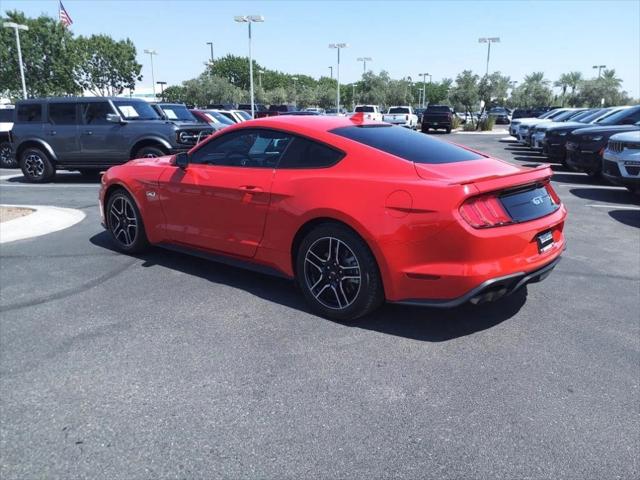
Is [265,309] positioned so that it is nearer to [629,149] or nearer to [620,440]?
[620,440]

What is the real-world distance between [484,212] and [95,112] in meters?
10.7

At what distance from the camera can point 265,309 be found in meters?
4.32

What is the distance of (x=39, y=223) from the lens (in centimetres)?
759

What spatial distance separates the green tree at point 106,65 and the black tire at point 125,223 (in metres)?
57.2

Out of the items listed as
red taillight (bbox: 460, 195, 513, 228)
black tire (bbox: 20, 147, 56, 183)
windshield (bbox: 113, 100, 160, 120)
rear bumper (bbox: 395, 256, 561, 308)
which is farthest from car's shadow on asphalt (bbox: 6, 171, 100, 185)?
red taillight (bbox: 460, 195, 513, 228)

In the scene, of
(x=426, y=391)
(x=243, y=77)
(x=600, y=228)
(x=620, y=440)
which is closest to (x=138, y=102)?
(x=600, y=228)

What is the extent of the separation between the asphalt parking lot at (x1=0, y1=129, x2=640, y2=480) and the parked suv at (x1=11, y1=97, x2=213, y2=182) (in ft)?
22.2

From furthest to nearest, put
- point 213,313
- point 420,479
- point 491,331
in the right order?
point 213,313
point 491,331
point 420,479

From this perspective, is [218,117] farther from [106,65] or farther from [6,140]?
[106,65]

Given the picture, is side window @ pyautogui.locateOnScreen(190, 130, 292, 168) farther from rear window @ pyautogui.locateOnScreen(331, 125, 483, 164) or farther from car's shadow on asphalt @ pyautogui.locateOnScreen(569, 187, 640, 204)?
car's shadow on asphalt @ pyautogui.locateOnScreen(569, 187, 640, 204)

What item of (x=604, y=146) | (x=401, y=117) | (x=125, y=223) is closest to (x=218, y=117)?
(x=604, y=146)

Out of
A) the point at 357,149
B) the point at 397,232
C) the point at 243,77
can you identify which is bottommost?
the point at 397,232

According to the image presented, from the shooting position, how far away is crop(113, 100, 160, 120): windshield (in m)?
Answer: 11.6

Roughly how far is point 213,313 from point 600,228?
6.06 m
